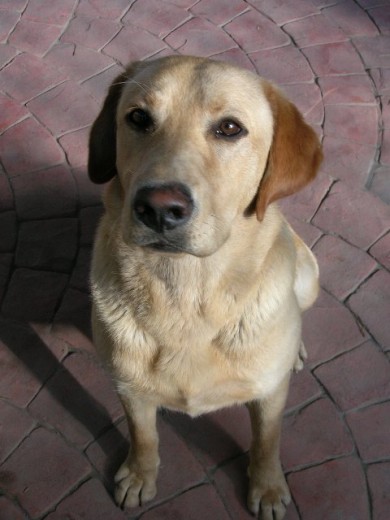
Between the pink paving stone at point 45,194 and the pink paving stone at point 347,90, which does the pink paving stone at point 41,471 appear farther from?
the pink paving stone at point 347,90

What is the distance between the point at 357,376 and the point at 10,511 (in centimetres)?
176

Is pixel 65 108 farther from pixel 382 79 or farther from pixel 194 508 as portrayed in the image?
pixel 194 508

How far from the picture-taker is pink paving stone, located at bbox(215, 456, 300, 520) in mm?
2592

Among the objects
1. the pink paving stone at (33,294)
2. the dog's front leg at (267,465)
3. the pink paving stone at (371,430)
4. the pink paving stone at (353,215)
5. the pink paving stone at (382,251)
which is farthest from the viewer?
the pink paving stone at (353,215)

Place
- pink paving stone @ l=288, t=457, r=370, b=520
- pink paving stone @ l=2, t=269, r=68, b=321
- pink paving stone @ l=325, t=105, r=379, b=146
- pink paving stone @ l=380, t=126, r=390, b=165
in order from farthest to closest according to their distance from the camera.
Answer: pink paving stone @ l=325, t=105, r=379, b=146 < pink paving stone @ l=380, t=126, r=390, b=165 < pink paving stone @ l=2, t=269, r=68, b=321 < pink paving stone @ l=288, t=457, r=370, b=520

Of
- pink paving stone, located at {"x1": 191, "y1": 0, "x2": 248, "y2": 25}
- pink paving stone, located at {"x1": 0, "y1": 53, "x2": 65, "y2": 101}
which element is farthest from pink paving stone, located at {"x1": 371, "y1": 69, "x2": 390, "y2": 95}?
pink paving stone, located at {"x1": 0, "y1": 53, "x2": 65, "y2": 101}

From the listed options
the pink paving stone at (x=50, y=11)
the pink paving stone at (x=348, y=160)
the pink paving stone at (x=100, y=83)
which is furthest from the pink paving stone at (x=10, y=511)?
the pink paving stone at (x=50, y=11)

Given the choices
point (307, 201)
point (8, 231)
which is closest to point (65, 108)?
point (8, 231)

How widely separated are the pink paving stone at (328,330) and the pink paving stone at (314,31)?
2477mm

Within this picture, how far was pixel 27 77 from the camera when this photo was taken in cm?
442

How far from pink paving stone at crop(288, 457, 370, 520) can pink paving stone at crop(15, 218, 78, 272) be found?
1727 millimetres

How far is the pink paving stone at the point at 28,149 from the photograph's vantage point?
3.86 meters

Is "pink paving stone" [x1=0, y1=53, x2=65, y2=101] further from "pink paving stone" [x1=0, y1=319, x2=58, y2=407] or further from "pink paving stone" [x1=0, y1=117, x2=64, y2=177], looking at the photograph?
"pink paving stone" [x1=0, y1=319, x2=58, y2=407]

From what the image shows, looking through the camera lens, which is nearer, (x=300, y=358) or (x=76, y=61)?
(x=300, y=358)
